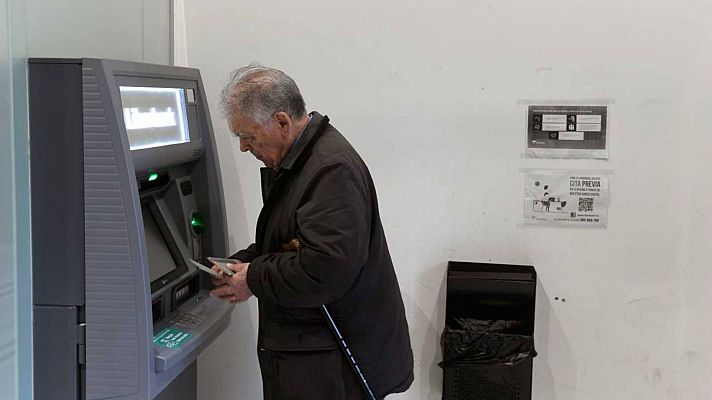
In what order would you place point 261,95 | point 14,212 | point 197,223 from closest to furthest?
point 14,212 < point 261,95 < point 197,223

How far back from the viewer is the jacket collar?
2037 mm

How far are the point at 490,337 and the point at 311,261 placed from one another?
36.9 inches

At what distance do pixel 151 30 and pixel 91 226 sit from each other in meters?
1.02

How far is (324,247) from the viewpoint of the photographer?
1896 millimetres

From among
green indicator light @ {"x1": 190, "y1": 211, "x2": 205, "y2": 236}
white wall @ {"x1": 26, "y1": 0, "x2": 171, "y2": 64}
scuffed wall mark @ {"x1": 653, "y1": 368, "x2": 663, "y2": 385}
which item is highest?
white wall @ {"x1": 26, "y1": 0, "x2": 171, "y2": 64}

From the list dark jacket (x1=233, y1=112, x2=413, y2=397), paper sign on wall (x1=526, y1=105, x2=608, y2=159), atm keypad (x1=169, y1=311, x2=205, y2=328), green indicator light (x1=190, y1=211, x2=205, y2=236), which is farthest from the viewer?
paper sign on wall (x1=526, y1=105, x2=608, y2=159)

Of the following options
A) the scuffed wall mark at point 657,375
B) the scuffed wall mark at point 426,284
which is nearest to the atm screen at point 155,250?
the scuffed wall mark at point 426,284

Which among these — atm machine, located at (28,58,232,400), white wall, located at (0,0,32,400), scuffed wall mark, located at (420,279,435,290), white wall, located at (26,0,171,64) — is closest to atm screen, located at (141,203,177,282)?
atm machine, located at (28,58,232,400)

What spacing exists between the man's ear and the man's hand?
1.23ft

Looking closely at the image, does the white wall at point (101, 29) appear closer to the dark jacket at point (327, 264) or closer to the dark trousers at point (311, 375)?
the dark jacket at point (327, 264)

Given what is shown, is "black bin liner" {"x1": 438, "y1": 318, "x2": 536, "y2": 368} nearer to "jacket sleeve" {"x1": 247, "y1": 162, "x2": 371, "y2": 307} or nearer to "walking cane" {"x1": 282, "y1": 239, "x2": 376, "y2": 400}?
"walking cane" {"x1": 282, "y1": 239, "x2": 376, "y2": 400}

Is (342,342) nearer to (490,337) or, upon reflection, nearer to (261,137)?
(261,137)

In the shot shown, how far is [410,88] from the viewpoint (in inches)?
109

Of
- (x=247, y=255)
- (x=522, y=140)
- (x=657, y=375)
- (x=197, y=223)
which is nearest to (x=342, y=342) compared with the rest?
(x=247, y=255)
